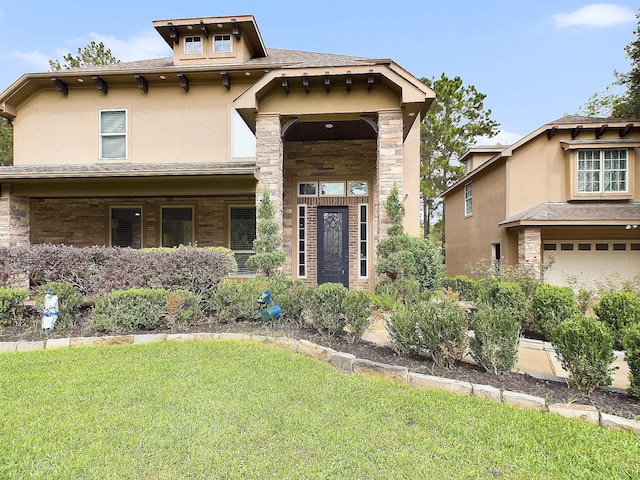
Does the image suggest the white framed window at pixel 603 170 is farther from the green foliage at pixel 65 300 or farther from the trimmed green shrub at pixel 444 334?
the green foliage at pixel 65 300

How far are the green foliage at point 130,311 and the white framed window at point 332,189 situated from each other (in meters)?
5.79

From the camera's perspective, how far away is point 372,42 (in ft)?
42.1

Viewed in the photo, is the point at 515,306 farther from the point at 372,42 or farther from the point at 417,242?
the point at 372,42

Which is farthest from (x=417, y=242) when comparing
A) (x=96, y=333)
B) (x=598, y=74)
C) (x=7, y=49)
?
(x=7, y=49)

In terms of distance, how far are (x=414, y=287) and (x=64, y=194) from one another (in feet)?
29.7

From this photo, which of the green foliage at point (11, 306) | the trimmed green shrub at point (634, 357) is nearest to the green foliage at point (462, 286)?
the trimmed green shrub at point (634, 357)

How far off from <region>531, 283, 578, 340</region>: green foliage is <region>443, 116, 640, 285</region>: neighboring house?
515cm

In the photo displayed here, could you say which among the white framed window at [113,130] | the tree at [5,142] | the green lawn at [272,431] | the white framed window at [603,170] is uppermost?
the tree at [5,142]

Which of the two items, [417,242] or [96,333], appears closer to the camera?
[96,333]

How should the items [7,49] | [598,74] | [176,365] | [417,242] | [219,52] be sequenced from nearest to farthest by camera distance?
[176,365] → [417,242] → [219,52] → [7,49] → [598,74]

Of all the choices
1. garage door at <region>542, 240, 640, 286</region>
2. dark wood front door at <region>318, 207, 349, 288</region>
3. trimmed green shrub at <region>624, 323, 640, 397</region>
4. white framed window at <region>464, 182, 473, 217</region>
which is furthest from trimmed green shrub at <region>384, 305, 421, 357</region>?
white framed window at <region>464, 182, 473, 217</region>

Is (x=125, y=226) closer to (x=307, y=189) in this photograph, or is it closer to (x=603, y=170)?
(x=307, y=189)

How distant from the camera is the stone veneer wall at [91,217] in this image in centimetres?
1090

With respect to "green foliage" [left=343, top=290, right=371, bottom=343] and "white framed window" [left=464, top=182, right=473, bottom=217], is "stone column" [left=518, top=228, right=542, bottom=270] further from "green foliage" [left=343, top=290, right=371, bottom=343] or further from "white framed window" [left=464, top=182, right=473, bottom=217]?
"green foliage" [left=343, top=290, right=371, bottom=343]
